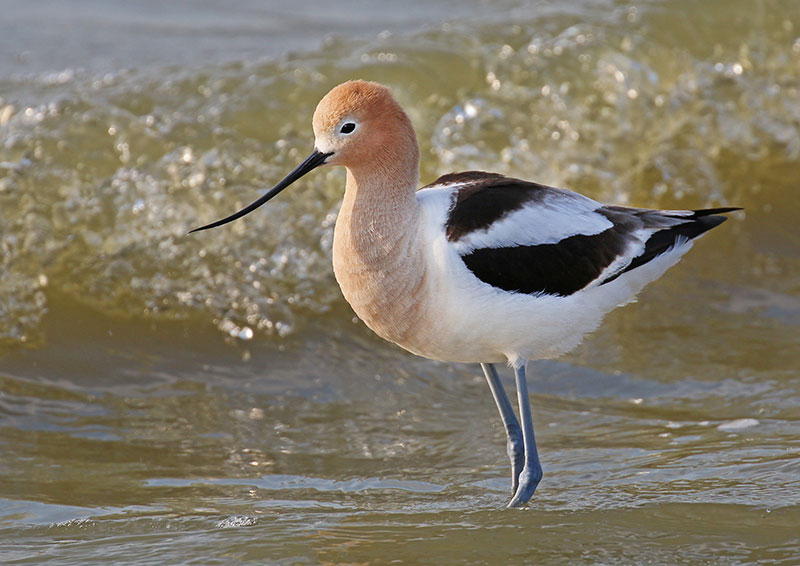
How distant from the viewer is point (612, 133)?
29.0ft

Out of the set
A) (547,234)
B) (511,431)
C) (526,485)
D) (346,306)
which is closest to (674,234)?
(547,234)

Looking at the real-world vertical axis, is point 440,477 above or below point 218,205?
below

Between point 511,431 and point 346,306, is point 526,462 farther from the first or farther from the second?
point 346,306

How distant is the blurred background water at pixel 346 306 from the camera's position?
471 cm

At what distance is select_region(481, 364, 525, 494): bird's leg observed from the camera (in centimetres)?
514

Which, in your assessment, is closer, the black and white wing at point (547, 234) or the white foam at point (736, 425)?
the black and white wing at point (547, 234)

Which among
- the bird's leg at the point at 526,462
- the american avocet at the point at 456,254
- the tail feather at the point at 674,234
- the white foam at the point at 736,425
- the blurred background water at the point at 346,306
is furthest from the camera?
the white foam at the point at 736,425

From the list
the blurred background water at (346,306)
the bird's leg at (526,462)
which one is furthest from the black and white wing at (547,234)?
the blurred background water at (346,306)

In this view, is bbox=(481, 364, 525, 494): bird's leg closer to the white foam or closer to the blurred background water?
the blurred background water

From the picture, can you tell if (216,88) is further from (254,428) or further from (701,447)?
(701,447)

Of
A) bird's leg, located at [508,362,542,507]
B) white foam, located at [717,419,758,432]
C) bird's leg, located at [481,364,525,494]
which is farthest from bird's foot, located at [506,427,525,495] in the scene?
white foam, located at [717,419,758,432]

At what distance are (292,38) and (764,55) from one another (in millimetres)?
4262

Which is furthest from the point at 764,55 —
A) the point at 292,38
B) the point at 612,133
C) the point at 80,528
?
the point at 80,528

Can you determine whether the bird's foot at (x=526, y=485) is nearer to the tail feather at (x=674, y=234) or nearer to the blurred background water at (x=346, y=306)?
the blurred background water at (x=346, y=306)
